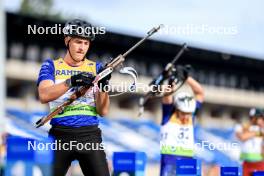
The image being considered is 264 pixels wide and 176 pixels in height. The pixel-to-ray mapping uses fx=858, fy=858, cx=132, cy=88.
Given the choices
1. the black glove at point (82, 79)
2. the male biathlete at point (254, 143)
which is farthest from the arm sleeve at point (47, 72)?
the male biathlete at point (254, 143)

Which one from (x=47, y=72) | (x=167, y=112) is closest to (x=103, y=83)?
(x=47, y=72)

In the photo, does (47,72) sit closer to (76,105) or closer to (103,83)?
(76,105)

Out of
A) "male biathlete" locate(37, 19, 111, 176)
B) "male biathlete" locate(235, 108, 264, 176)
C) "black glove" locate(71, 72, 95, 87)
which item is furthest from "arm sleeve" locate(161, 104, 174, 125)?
"black glove" locate(71, 72, 95, 87)

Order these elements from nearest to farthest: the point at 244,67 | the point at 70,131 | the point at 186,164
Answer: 1. the point at 70,131
2. the point at 186,164
3. the point at 244,67

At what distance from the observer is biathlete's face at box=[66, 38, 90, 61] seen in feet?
27.7

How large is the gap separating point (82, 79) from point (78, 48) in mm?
509

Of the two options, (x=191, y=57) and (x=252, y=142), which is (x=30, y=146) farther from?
(x=191, y=57)

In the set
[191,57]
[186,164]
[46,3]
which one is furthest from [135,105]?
[186,164]

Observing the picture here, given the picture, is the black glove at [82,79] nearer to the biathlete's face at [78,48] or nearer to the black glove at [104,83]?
the black glove at [104,83]

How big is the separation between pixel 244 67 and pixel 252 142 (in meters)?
36.6

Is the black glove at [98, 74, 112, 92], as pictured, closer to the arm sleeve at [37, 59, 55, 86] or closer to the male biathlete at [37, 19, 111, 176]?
the male biathlete at [37, 19, 111, 176]

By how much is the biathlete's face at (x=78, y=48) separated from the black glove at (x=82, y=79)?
12.1 inches

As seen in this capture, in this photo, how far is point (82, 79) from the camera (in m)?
8.09

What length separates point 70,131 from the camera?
8336mm
